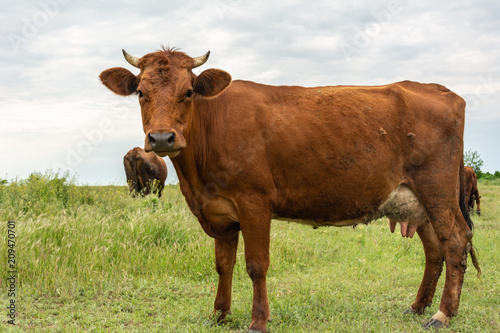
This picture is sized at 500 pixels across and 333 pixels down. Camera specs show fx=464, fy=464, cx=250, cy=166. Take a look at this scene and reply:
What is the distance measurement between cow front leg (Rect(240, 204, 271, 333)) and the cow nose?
1.15m

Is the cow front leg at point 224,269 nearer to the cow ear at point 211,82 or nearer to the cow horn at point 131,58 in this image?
the cow ear at point 211,82

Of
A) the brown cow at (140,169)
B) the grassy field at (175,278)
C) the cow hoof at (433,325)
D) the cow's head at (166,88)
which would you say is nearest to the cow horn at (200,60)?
the cow's head at (166,88)

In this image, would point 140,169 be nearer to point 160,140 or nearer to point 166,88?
point 166,88

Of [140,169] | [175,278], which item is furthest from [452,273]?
[140,169]

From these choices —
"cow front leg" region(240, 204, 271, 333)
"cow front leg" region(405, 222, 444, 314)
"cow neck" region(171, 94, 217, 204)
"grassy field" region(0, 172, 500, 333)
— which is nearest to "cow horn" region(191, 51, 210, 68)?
"cow neck" region(171, 94, 217, 204)

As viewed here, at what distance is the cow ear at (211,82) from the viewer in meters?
4.96

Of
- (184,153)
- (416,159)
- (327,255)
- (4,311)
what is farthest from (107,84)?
(327,255)

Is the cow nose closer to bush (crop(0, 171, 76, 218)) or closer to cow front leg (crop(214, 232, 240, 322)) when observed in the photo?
cow front leg (crop(214, 232, 240, 322))

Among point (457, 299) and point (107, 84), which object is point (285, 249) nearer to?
point (457, 299)

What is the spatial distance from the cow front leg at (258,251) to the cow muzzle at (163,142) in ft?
3.53

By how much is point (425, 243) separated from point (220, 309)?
290 centimetres

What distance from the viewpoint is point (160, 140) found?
Answer: 4.32 m

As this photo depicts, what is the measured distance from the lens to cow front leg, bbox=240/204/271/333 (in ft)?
16.2

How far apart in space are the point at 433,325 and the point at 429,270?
85 centimetres
